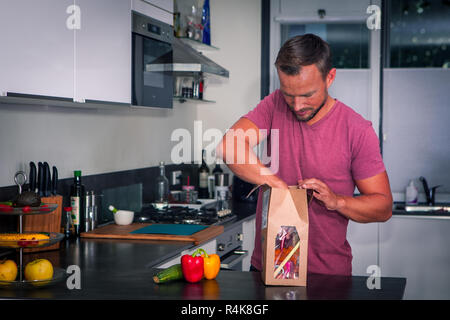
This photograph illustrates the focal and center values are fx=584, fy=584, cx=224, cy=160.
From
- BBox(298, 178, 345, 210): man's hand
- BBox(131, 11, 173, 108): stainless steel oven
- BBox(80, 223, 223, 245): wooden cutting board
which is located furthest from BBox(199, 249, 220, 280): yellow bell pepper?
BBox(131, 11, 173, 108): stainless steel oven

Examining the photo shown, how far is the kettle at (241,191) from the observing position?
4.43 m

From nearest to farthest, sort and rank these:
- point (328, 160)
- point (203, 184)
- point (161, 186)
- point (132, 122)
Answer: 1. point (328, 160)
2. point (132, 122)
3. point (161, 186)
4. point (203, 184)

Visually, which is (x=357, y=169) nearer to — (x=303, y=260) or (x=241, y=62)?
(x=303, y=260)

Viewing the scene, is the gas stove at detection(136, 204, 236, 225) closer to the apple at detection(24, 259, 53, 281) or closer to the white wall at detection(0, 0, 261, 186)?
the white wall at detection(0, 0, 261, 186)

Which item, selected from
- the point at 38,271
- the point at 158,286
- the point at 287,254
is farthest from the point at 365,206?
the point at 38,271

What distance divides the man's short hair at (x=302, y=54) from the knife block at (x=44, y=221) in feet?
4.07

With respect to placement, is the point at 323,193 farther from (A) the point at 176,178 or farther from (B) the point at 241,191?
(A) the point at 176,178

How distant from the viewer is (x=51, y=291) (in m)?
1.87

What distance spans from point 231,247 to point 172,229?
510 mm

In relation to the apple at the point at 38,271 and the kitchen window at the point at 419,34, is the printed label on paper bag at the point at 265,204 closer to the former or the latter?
the apple at the point at 38,271

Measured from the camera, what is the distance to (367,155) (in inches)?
80.6

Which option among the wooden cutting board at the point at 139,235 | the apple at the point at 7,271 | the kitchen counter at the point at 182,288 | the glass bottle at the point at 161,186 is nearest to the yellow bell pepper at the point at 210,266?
A: the kitchen counter at the point at 182,288

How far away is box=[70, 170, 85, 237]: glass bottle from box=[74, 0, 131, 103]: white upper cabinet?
0.46 meters

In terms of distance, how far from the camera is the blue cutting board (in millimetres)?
2986
